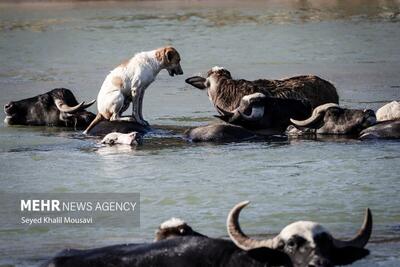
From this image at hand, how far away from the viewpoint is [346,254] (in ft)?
21.6

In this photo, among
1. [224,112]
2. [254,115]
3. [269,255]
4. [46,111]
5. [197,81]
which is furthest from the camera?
[197,81]

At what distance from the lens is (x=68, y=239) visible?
29.2ft

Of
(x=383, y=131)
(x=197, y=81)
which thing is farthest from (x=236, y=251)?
(x=197, y=81)

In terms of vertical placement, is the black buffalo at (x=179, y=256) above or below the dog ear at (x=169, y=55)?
below

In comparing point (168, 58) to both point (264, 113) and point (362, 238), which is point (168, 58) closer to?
point (264, 113)

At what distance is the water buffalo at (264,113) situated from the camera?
13.6 meters

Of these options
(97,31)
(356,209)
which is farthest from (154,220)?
(97,31)

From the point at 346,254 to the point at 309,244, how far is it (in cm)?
29

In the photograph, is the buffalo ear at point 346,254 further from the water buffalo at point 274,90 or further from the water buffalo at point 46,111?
the water buffalo at point 46,111

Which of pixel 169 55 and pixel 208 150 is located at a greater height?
pixel 169 55

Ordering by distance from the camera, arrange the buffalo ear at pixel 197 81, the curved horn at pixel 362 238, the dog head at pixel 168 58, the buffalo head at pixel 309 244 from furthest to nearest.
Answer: the buffalo ear at pixel 197 81 < the dog head at pixel 168 58 < the curved horn at pixel 362 238 < the buffalo head at pixel 309 244

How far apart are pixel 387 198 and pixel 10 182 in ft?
11.5

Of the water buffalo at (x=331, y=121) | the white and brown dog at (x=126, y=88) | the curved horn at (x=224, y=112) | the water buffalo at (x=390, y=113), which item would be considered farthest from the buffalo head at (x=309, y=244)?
the white and brown dog at (x=126, y=88)

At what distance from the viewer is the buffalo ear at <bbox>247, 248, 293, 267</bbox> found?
654 centimetres
